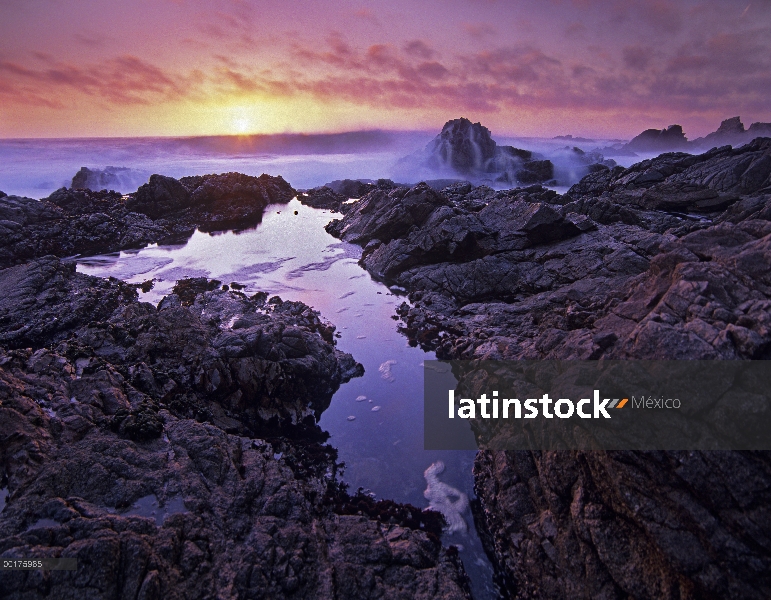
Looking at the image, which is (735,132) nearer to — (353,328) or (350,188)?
(350,188)

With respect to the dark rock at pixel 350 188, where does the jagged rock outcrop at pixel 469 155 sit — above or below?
above

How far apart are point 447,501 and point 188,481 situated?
8757 millimetres

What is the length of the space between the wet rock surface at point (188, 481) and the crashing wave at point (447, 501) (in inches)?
27.6

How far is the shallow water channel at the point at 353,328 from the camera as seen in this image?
15328 millimetres

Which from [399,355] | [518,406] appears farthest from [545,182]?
[518,406]

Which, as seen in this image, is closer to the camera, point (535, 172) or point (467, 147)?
point (535, 172)

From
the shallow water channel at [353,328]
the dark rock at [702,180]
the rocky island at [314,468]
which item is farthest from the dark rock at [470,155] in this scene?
the rocky island at [314,468]

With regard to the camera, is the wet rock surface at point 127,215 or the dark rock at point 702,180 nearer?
the dark rock at point 702,180

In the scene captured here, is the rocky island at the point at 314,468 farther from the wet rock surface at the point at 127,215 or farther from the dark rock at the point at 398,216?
the wet rock surface at the point at 127,215

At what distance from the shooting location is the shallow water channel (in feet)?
50.3

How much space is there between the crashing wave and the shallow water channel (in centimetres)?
21
